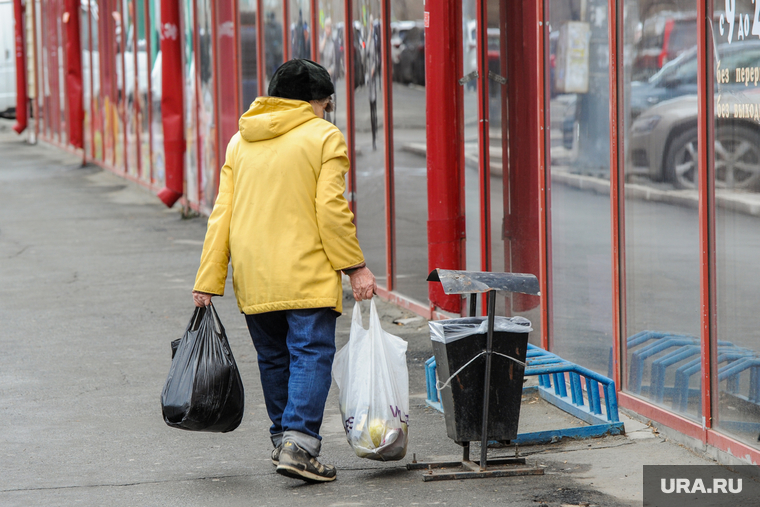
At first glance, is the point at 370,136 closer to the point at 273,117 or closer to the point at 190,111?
the point at 273,117

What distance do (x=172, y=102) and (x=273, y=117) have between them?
10.4 metres

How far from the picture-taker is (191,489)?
172 inches

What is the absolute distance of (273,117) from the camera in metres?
4.39

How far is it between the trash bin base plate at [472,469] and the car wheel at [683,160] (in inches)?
54.6

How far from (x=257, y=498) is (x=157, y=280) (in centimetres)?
570

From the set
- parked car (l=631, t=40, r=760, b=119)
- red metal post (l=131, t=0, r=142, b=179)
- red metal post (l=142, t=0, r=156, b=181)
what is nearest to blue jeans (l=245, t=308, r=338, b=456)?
parked car (l=631, t=40, r=760, b=119)

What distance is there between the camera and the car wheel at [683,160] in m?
4.58

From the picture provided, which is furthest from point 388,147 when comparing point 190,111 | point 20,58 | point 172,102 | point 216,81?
point 20,58

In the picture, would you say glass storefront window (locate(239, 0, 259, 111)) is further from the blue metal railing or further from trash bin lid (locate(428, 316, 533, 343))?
trash bin lid (locate(428, 316, 533, 343))

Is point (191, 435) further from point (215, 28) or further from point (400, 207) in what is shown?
point (215, 28)

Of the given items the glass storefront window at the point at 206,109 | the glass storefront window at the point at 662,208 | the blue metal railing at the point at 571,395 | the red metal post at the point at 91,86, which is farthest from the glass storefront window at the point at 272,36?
the red metal post at the point at 91,86

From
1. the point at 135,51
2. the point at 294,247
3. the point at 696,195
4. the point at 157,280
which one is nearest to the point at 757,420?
the point at 696,195

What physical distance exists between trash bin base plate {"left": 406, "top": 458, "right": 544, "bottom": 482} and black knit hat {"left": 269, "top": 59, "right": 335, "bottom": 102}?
1602mm

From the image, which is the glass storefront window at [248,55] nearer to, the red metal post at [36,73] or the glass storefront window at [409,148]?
the glass storefront window at [409,148]
